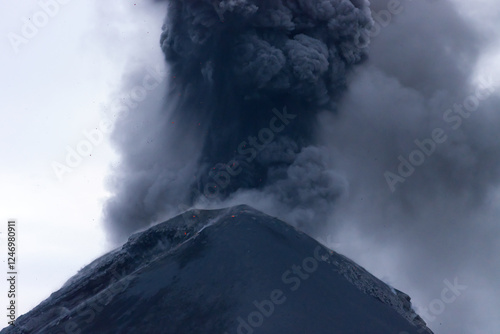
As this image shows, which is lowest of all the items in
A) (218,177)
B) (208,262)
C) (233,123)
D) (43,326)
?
(43,326)

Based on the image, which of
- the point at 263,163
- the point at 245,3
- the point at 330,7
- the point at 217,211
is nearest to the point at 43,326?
the point at 217,211

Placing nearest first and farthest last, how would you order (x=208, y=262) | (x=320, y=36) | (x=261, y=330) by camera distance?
(x=261, y=330) → (x=208, y=262) → (x=320, y=36)

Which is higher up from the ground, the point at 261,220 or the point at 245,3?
the point at 245,3

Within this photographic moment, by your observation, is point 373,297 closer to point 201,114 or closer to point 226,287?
point 226,287

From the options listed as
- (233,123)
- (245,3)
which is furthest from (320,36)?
(233,123)

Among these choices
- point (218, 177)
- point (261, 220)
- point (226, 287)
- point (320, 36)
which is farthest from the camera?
point (320, 36)

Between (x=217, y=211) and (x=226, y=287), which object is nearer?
(x=226, y=287)

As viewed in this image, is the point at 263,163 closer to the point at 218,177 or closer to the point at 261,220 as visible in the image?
the point at 218,177
